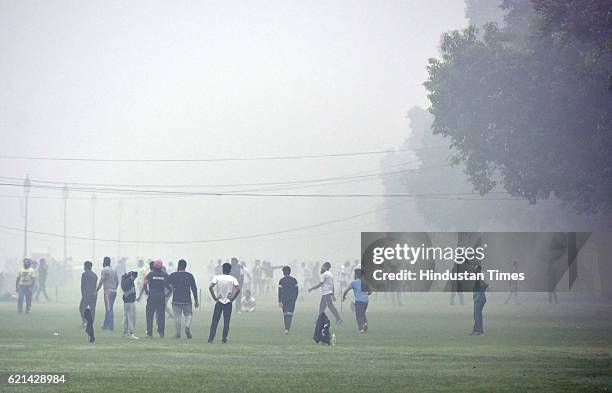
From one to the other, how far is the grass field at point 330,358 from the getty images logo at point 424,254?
51.9ft

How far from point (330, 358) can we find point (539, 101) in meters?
26.5

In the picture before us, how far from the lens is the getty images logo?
186ft

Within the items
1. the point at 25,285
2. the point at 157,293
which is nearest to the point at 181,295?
the point at 157,293

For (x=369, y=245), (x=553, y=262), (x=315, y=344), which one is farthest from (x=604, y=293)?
(x=315, y=344)

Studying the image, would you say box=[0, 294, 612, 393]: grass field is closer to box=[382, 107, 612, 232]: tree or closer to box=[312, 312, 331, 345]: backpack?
box=[312, 312, 331, 345]: backpack

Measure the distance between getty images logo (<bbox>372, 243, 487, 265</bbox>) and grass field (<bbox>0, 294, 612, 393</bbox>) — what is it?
15.8 m

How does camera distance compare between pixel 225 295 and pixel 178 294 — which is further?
pixel 178 294

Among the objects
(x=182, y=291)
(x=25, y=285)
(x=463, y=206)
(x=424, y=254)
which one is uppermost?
(x=463, y=206)

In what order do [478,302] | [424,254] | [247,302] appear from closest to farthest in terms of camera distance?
1. [478,302]
2. [247,302]
3. [424,254]

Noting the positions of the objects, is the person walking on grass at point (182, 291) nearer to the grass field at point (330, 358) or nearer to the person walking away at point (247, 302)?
the grass field at point (330, 358)

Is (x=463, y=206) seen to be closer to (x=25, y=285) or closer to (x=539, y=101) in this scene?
(x=539, y=101)

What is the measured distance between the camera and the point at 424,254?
75.2 m

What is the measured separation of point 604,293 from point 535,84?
20716 millimetres

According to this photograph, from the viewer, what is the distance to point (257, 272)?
252 feet
